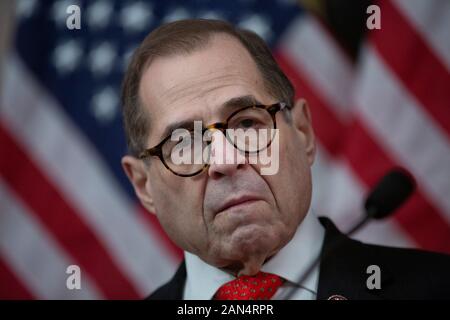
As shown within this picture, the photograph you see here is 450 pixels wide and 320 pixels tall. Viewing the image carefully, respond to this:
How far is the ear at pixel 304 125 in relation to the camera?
1.30 metres

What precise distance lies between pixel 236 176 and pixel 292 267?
0.87 ft

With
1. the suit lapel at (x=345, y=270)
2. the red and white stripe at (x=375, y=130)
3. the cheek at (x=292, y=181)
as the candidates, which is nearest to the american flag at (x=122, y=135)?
the red and white stripe at (x=375, y=130)

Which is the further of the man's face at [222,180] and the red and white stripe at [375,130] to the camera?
the red and white stripe at [375,130]

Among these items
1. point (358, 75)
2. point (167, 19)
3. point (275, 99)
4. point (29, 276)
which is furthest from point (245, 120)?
point (29, 276)

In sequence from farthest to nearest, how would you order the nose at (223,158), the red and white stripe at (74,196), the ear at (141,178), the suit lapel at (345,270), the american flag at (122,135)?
1. the red and white stripe at (74,196)
2. the american flag at (122,135)
3. the ear at (141,178)
4. the suit lapel at (345,270)
5. the nose at (223,158)

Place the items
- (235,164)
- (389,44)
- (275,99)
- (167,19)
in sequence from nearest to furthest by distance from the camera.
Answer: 1. (235,164)
2. (275,99)
3. (167,19)
4. (389,44)

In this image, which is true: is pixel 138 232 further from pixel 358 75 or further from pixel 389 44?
pixel 389 44

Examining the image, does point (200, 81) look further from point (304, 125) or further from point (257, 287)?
point (257, 287)

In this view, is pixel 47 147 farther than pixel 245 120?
Yes

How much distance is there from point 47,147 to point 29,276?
433 millimetres

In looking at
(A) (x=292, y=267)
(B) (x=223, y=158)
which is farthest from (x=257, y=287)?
(B) (x=223, y=158)

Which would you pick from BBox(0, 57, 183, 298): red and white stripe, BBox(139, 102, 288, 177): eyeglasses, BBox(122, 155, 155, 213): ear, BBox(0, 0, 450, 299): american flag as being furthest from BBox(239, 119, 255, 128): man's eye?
BBox(0, 57, 183, 298): red and white stripe

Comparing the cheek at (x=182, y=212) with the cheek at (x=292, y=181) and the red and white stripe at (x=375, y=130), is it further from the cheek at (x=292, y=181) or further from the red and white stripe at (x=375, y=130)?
the red and white stripe at (x=375, y=130)

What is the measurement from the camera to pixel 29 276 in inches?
78.7
